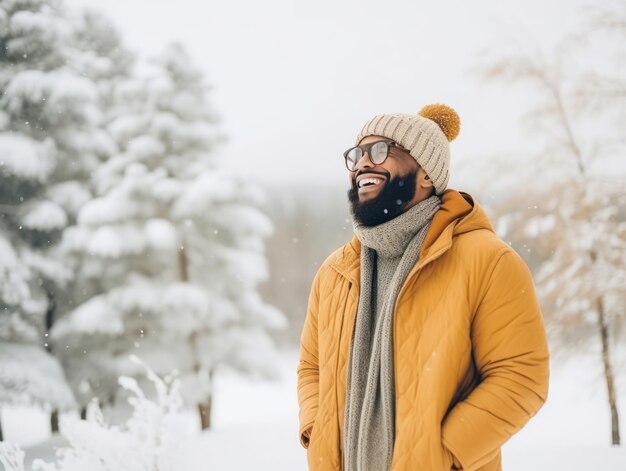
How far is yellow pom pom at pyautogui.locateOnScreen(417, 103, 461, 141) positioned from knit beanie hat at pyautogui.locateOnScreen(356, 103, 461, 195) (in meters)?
0.07

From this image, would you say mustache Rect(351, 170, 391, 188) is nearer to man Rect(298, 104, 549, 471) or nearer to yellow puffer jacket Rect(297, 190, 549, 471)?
man Rect(298, 104, 549, 471)

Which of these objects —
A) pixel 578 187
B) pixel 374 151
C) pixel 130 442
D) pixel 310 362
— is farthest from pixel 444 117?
pixel 578 187

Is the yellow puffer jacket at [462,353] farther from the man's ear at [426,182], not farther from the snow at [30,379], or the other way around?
the snow at [30,379]

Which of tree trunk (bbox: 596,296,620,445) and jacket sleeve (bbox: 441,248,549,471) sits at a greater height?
jacket sleeve (bbox: 441,248,549,471)

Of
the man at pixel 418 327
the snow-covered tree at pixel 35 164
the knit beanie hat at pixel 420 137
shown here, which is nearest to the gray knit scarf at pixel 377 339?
the man at pixel 418 327

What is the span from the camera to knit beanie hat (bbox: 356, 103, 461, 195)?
1.83 metres

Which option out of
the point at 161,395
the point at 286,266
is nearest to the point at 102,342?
the point at 161,395

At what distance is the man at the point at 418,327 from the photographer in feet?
4.92

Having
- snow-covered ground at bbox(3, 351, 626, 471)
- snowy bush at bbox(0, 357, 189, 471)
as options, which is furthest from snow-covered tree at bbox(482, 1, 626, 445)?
snowy bush at bbox(0, 357, 189, 471)

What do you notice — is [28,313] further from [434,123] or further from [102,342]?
[434,123]

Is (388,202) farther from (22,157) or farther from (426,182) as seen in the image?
(22,157)

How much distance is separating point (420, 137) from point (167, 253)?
8.20 m

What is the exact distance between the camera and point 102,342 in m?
8.66

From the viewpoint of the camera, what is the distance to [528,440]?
7.94 m
